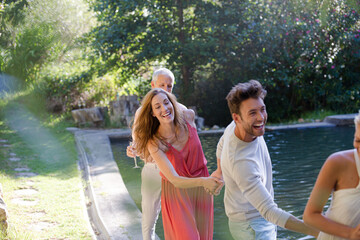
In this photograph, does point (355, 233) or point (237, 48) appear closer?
point (355, 233)

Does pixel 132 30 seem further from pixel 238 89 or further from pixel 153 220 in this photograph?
pixel 238 89

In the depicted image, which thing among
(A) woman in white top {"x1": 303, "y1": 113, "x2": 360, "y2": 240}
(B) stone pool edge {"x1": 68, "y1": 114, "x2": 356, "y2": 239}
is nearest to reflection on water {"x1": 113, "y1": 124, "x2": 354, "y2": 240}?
(B) stone pool edge {"x1": 68, "y1": 114, "x2": 356, "y2": 239}

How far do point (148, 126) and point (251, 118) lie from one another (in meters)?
1.01

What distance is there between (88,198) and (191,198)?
9.55 ft

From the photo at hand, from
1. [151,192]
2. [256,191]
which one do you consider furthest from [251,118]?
[151,192]

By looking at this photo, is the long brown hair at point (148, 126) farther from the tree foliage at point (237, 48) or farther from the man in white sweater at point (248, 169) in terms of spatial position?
the tree foliage at point (237, 48)

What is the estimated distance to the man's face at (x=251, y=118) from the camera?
212 centimetres

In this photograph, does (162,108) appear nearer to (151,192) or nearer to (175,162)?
(175,162)

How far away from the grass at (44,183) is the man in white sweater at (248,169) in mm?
2120

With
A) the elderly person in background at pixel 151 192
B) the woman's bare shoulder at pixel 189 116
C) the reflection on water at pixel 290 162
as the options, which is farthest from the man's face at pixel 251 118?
the reflection on water at pixel 290 162

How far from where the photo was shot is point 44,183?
607 centimetres

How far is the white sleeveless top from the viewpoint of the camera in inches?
58.9

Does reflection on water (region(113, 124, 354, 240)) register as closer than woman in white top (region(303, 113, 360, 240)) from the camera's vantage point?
No

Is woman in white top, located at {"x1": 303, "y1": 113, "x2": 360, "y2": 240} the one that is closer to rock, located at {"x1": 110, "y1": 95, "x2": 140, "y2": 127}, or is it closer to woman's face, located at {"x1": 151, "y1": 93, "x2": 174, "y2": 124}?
woman's face, located at {"x1": 151, "y1": 93, "x2": 174, "y2": 124}
